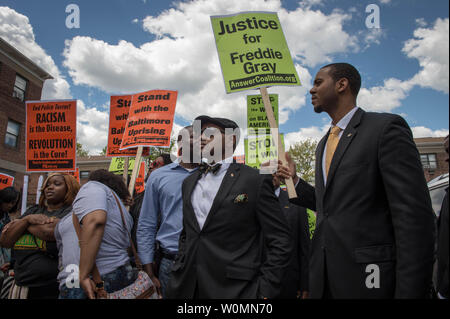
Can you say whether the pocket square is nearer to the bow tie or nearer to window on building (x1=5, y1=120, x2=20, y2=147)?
the bow tie

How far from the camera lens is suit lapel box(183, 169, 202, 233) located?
2335 millimetres

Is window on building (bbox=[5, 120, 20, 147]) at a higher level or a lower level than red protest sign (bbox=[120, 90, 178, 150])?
higher

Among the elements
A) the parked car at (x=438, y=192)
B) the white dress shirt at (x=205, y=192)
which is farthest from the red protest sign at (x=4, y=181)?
the parked car at (x=438, y=192)

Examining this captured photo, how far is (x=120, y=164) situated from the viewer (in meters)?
8.33

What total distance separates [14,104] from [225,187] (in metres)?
21.2

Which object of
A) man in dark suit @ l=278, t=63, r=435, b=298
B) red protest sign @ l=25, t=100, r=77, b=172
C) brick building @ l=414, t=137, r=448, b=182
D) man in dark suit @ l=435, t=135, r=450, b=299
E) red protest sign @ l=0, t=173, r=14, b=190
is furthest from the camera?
brick building @ l=414, t=137, r=448, b=182

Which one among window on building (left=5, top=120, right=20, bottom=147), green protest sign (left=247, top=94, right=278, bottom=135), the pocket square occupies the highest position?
window on building (left=5, top=120, right=20, bottom=147)

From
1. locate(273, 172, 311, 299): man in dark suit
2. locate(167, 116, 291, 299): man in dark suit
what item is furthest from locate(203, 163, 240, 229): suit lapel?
locate(273, 172, 311, 299): man in dark suit

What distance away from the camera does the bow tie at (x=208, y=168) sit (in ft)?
8.45

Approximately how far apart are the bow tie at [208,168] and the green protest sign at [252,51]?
3.52 ft

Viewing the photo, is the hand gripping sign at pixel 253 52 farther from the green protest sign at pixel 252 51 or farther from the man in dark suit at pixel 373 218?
the man in dark suit at pixel 373 218

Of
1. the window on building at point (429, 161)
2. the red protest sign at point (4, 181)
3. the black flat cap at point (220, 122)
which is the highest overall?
the window on building at point (429, 161)

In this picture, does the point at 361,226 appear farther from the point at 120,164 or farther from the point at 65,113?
the point at 120,164
